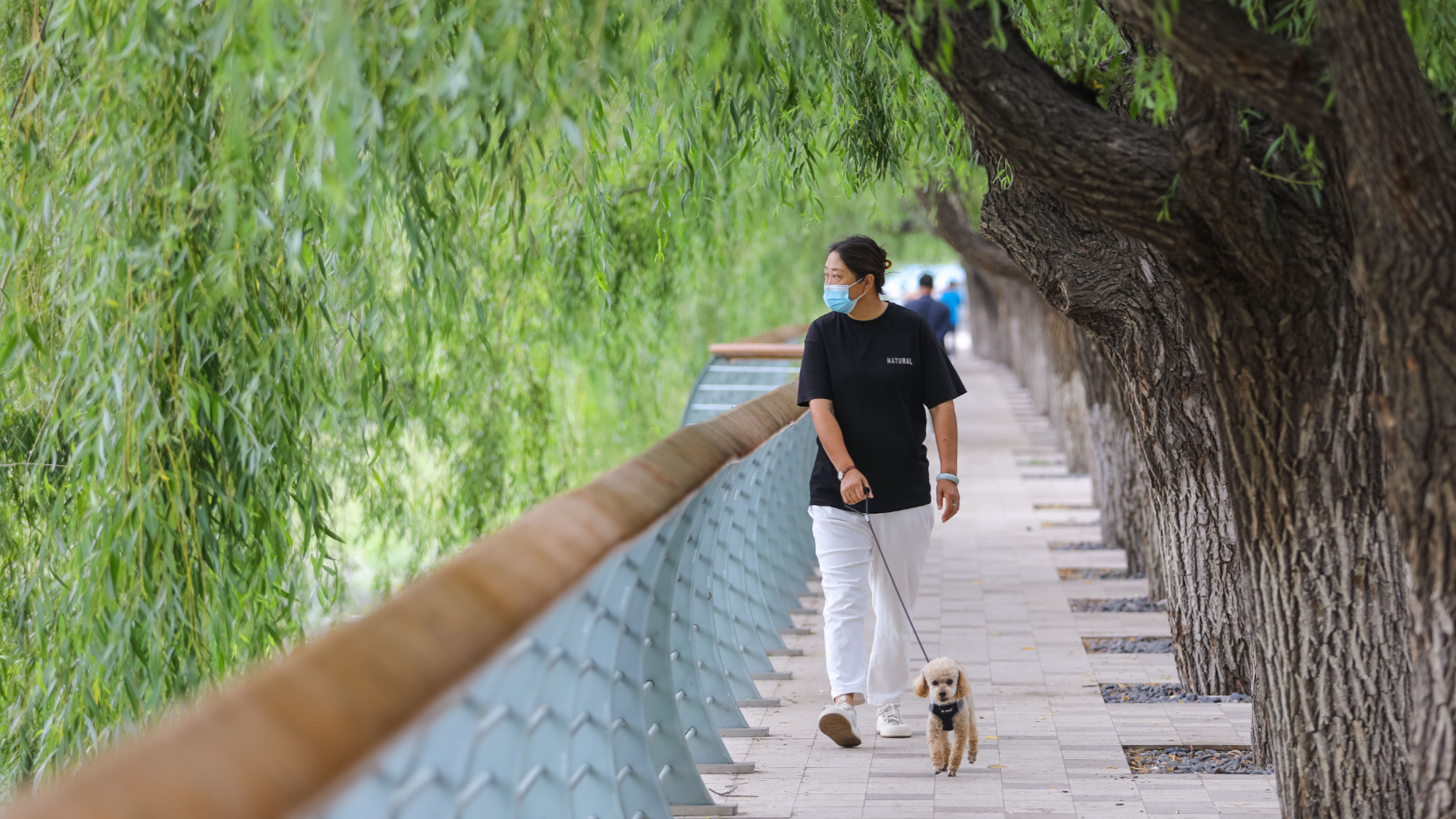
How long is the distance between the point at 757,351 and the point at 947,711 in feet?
20.8

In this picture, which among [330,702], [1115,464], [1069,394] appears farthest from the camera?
[1069,394]

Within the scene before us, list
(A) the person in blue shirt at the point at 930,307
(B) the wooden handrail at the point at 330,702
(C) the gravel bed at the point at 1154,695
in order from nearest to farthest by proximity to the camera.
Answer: (B) the wooden handrail at the point at 330,702 < (C) the gravel bed at the point at 1154,695 < (A) the person in blue shirt at the point at 930,307

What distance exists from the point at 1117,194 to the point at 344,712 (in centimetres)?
253

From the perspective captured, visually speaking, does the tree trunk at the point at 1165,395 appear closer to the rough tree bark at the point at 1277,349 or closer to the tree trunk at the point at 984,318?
the rough tree bark at the point at 1277,349

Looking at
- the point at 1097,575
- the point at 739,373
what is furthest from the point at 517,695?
the point at 739,373

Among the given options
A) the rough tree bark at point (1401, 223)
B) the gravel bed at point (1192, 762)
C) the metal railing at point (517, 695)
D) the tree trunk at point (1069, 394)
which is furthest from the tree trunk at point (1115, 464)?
the rough tree bark at point (1401, 223)

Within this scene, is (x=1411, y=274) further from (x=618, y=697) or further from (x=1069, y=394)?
(x=1069, y=394)

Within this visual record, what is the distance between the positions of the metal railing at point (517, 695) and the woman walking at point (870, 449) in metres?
0.32

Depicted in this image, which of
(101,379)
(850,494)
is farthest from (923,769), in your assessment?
(101,379)

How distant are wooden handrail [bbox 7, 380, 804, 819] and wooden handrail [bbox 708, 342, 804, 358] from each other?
8104mm

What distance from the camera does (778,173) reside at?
586cm

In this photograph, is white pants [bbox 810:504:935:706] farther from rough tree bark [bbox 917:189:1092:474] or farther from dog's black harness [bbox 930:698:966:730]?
rough tree bark [bbox 917:189:1092:474]

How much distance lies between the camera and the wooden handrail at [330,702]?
4.51ft

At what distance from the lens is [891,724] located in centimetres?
558
